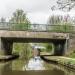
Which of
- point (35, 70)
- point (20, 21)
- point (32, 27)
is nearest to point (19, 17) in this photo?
point (20, 21)

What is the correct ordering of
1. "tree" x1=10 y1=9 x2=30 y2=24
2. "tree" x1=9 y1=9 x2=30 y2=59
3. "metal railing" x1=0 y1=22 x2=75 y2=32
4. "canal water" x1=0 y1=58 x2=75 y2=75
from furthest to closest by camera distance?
"tree" x1=10 y1=9 x2=30 y2=24
"tree" x1=9 y1=9 x2=30 y2=59
"metal railing" x1=0 y1=22 x2=75 y2=32
"canal water" x1=0 y1=58 x2=75 y2=75

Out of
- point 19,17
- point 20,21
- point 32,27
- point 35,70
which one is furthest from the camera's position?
point 19,17

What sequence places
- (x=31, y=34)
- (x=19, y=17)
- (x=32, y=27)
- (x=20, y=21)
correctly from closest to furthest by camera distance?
(x=31, y=34) → (x=32, y=27) → (x=20, y=21) → (x=19, y=17)

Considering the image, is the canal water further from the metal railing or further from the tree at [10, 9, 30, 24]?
the tree at [10, 9, 30, 24]

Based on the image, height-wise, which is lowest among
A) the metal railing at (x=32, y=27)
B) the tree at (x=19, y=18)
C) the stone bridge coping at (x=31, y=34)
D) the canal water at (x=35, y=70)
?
the canal water at (x=35, y=70)

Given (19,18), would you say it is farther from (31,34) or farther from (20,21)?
(31,34)

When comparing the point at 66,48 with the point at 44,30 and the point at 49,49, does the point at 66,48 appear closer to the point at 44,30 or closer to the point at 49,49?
the point at 44,30

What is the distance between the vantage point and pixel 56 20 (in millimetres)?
108500

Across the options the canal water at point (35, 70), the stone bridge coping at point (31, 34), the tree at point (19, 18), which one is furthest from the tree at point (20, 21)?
the canal water at point (35, 70)

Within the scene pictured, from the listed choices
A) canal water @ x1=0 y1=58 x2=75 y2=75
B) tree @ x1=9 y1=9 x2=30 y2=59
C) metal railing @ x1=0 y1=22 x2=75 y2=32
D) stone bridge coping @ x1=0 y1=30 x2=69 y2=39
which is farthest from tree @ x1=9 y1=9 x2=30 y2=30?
canal water @ x1=0 y1=58 x2=75 y2=75

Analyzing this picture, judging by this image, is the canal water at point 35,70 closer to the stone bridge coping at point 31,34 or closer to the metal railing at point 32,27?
the stone bridge coping at point 31,34

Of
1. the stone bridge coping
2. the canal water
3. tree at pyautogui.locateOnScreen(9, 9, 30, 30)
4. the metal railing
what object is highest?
tree at pyautogui.locateOnScreen(9, 9, 30, 30)

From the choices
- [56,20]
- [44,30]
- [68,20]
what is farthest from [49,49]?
[44,30]

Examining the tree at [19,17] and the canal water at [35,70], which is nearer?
the canal water at [35,70]
